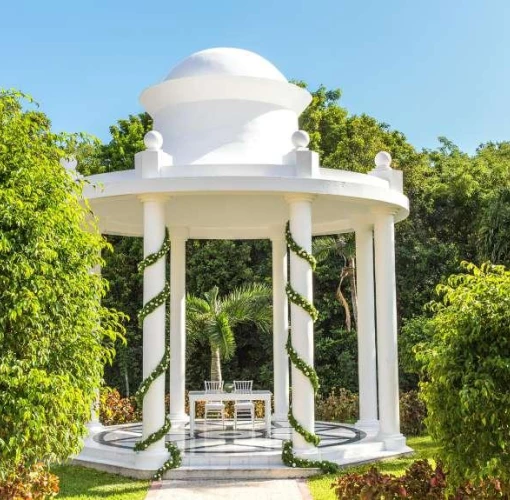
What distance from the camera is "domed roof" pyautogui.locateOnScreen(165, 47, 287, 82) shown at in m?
15.3

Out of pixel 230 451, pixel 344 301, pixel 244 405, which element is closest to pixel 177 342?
pixel 244 405

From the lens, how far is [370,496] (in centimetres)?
960

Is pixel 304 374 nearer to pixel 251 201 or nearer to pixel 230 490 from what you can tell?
pixel 230 490

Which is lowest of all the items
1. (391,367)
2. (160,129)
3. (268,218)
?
(391,367)

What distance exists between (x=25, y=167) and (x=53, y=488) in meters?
4.80

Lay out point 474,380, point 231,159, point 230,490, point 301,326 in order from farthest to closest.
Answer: point 231,159
point 301,326
point 230,490
point 474,380

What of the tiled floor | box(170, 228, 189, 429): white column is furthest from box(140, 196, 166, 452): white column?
box(170, 228, 189, 429): white column

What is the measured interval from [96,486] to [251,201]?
22.9 ft

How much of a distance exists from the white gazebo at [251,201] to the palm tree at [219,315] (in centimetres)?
294

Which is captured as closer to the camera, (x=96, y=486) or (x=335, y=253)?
(x=96, y=486)

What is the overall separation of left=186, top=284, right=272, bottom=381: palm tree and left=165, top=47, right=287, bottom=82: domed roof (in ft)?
27.4

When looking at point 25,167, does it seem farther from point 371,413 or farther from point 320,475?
point 371,413

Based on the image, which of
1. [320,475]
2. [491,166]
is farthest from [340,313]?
[320,475]

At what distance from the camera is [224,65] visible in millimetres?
15414
